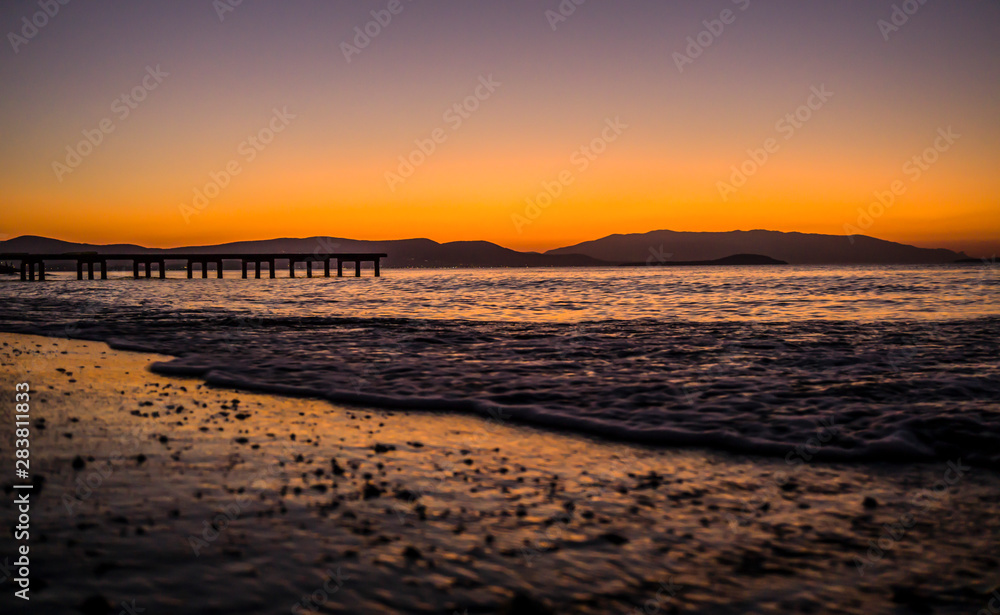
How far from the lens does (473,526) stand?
3.74 meters

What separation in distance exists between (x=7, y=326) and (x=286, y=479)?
58.7 feet

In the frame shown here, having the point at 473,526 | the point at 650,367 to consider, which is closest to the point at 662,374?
the point at 650,367


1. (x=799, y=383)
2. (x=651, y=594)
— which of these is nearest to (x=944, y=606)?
(x=651, y=594)

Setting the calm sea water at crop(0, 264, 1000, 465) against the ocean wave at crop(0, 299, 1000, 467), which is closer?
the ocean wave at crop(0, 299, 1000, 467)

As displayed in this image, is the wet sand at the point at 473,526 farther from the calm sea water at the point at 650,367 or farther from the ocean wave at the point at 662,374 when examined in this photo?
the calm sea water at the point at 650,367

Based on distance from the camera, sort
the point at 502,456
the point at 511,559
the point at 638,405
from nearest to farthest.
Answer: the point at 511,559 < the point at 502,456 < the point at 638,405

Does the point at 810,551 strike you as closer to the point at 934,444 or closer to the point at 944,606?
the point at 944,606

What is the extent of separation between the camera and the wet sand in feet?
9.57

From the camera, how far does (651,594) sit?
297 centimetres

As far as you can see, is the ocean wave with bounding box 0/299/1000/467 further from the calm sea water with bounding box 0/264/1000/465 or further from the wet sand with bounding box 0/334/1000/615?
the wet sand with bounding box 0/334/1000/615

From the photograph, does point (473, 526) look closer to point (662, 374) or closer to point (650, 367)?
point (662, 374)

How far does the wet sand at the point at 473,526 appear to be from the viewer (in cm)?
292

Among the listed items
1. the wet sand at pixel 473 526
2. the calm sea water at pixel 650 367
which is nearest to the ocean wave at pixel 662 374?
the calm sea water at pixel 650 367

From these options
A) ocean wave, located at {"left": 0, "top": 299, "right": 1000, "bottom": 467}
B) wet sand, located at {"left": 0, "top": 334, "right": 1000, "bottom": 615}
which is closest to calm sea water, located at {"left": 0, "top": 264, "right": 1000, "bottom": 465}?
ocean wave, located at {"left": 0, "top": 299, "right": 1000, "bottom": 467}
